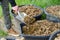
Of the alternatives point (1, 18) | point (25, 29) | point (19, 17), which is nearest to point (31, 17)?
point (19, 17)

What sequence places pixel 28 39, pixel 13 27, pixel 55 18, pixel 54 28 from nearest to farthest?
pixel 28 39, pixel 54 28, pixel 55 18, pixel 13 27

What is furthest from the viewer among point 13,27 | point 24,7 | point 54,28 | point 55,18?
point 24,7

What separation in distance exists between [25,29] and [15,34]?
1.69 ft

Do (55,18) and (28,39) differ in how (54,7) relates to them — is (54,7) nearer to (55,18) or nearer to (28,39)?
(55,18)

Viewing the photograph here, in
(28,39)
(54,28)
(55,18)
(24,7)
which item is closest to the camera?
(28,39)

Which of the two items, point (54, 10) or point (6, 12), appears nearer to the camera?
point (6, 12)

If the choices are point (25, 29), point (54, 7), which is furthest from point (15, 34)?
point (54, 7)

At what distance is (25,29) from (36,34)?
0.74ft

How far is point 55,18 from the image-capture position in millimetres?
3863

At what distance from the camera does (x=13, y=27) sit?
13.6ft

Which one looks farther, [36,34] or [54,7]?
[54,7]

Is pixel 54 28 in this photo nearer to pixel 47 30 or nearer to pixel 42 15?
pixel 47 30

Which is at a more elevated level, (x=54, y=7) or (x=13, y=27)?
(x=54, y=7)

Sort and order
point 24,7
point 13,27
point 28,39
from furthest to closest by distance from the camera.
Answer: point 24,7, point 13,27, point 28,39
